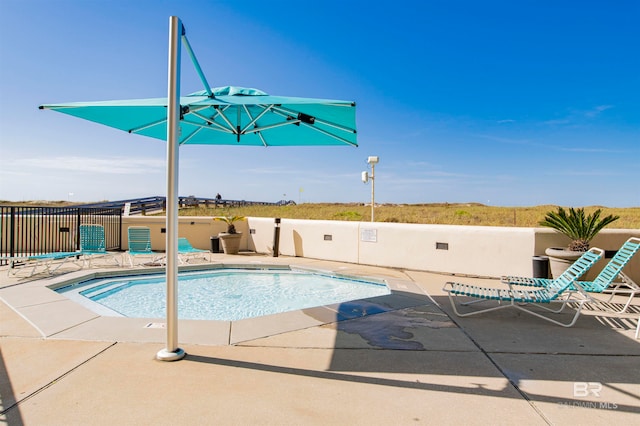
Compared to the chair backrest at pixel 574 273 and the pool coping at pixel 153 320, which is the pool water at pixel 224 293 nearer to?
the pool coping at pixel 153 320

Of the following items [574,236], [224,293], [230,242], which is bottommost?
[224,293]

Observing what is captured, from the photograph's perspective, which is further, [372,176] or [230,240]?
[372,176]

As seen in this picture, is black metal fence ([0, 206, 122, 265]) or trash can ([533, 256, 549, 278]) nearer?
trash can ([533, 256, 549, 278])

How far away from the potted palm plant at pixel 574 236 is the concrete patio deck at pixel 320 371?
1822 millimetres

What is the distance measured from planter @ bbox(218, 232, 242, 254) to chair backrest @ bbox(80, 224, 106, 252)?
3170 mm

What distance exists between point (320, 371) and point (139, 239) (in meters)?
7.45

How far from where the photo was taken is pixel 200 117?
5504mm

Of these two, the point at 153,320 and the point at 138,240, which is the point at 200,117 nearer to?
the point at 153,320

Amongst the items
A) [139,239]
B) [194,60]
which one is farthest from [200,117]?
[139,239]

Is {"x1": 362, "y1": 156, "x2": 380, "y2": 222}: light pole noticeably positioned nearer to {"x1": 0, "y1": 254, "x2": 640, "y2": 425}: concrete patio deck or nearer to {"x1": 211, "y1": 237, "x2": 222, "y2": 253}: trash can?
{"x1": 211, "y1": 237, "x2": 222, "y2": 253}: trash can

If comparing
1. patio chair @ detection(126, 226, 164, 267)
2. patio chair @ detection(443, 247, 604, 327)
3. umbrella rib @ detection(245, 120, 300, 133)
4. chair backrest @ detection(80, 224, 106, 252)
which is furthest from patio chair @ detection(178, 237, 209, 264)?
patio chair @ detection(443, 247, 604, 327)

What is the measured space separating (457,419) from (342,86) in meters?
14.6

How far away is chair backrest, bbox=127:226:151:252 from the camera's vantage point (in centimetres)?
859

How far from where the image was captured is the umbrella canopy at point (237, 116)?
4.20 metres
